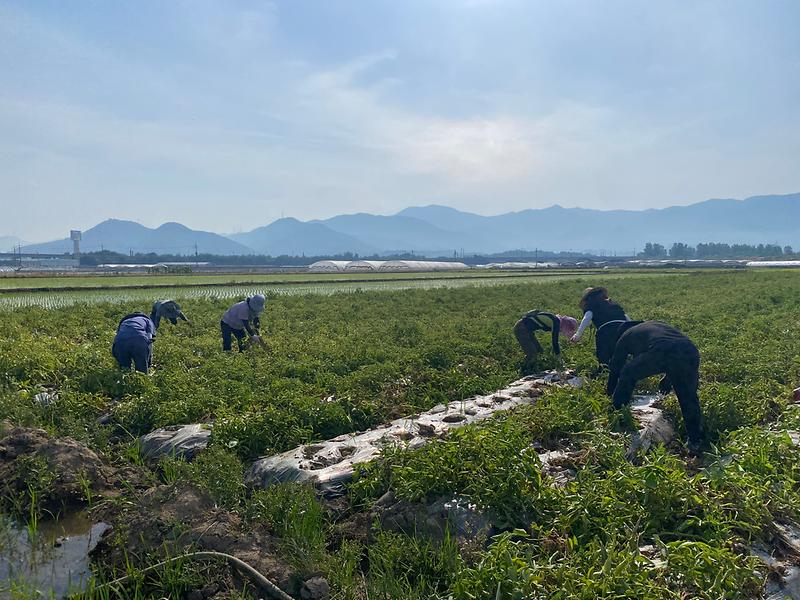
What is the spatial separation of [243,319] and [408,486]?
7.92 meters

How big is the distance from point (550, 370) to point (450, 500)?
6265 mm

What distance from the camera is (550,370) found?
1062cm

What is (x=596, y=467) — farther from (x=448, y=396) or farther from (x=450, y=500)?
(x=448, y=396)

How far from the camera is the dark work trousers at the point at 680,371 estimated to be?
255 inches

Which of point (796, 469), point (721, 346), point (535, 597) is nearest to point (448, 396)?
point (796, 469)

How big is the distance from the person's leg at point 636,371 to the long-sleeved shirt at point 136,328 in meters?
7.67

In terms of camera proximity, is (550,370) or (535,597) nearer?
(535,597)

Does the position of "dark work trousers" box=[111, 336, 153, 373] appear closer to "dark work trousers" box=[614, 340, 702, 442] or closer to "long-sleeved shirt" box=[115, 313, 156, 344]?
"long-sleeved shirt" box=[115, 313, 156, 344]

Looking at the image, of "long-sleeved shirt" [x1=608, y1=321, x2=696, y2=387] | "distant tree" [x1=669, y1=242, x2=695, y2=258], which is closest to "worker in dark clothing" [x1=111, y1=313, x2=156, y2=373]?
A: "long-sleeved shirt" [x1=608, y1=321, x2=696, y2=387]

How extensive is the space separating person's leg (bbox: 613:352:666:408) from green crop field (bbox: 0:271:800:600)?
1.06 ft

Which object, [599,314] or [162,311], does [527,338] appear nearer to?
[599,314]

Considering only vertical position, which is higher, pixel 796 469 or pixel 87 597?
pixel 796 469

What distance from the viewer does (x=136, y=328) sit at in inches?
382

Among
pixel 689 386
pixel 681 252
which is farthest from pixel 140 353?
pixel 681 252
